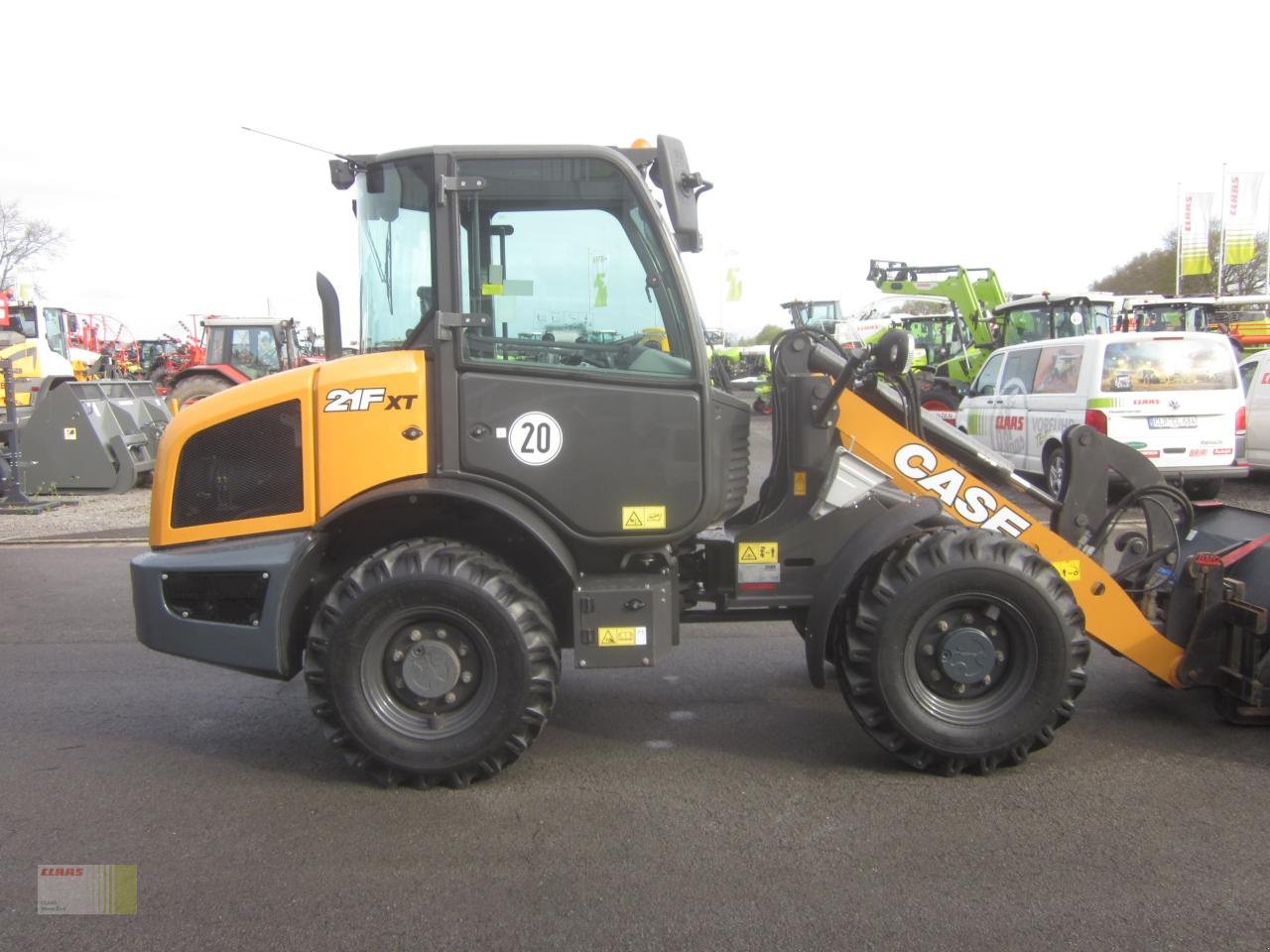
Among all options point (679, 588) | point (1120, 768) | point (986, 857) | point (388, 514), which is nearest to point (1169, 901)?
point (986, 857)

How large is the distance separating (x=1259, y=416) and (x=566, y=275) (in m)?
11.6

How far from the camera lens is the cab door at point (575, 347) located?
402 centimetres

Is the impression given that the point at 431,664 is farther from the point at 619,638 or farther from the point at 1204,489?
the point at 1204,489

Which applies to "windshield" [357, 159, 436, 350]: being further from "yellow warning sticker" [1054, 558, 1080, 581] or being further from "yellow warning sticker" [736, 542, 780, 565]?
"yellow warning sticker" [1054, 558, 1080, 581]

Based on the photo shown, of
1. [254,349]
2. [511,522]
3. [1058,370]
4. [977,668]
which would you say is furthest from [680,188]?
[254,349]

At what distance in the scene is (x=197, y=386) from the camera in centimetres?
1817

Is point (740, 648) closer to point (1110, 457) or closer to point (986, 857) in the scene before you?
point (1110, 457)

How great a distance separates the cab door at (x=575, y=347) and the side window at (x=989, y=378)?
10175 mm

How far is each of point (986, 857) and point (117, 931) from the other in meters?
2.85

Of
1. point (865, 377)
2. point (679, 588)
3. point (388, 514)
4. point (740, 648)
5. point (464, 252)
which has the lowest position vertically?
point (740, 648)

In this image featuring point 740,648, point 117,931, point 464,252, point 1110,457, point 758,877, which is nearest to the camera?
point 117,931

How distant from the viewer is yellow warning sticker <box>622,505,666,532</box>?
13.6ft

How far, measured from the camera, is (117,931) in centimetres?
314

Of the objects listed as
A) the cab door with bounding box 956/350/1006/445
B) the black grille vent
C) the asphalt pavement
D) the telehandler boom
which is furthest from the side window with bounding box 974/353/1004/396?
the black grille vent
